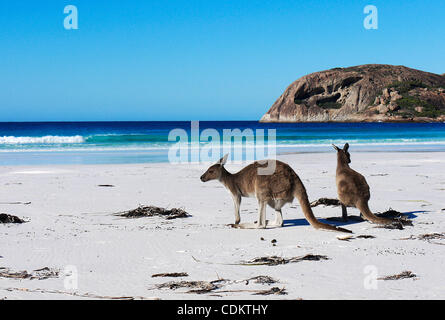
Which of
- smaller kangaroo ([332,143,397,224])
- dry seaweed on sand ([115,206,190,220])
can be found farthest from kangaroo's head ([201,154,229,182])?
smaller kangaroo ([332,143,397,224])

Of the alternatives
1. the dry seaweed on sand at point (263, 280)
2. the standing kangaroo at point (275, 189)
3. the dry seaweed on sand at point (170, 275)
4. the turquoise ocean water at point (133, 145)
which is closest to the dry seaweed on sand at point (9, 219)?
the standing kangaroo at point (275, 189)

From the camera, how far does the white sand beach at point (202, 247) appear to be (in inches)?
163

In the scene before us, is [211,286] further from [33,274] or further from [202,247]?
[33,274]

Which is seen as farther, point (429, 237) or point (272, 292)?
point (429, 237)

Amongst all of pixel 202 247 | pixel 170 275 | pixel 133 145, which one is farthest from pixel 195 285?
pixel 133 145

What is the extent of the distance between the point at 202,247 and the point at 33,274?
1852 mm

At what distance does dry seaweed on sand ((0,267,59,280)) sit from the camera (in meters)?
4.49

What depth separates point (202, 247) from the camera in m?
5.70

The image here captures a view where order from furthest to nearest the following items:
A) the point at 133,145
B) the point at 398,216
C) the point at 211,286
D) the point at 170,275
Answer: the point at 133,145 → the point at 398,216 → the point at 170,275 → the point at 211,286

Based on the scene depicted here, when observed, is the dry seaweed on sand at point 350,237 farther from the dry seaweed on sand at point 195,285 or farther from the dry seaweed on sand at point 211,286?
the dry seaweed on sand at point 195,285

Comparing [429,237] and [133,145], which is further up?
[133,145]

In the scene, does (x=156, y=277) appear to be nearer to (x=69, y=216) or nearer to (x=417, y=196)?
(x=69, y=216)

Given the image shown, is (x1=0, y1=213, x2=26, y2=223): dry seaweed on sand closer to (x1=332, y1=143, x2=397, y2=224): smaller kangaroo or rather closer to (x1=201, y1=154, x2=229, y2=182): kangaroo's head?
(x1=201, y1=154, x2=229, y2=182): kangaroo's head
